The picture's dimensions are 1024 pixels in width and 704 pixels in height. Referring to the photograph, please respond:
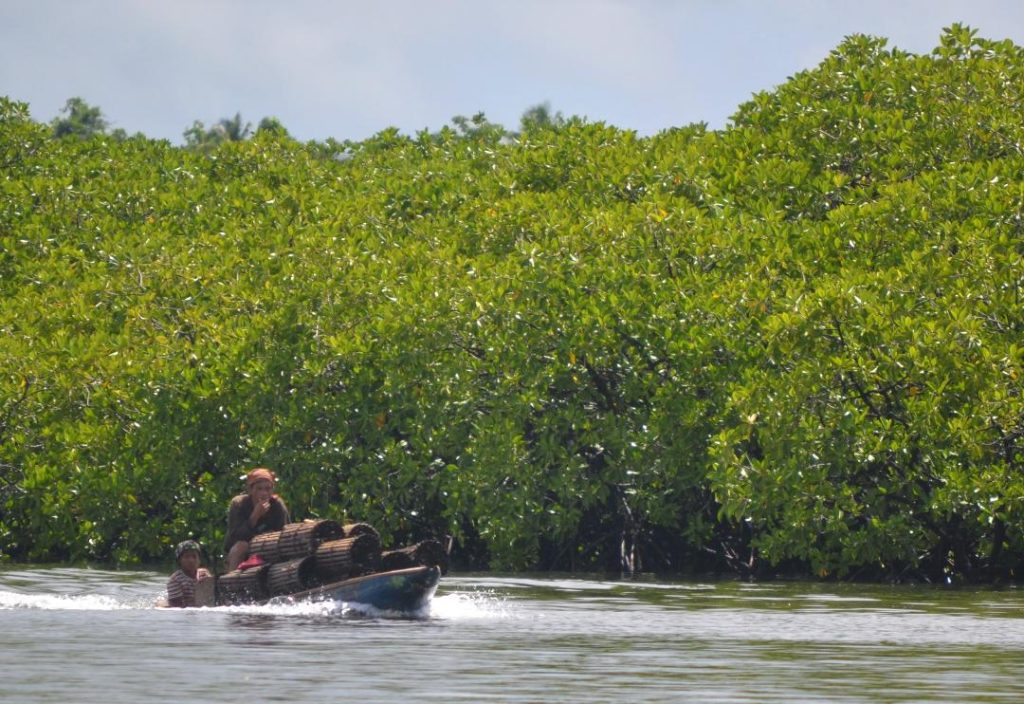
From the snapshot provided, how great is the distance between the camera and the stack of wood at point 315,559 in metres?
20.3

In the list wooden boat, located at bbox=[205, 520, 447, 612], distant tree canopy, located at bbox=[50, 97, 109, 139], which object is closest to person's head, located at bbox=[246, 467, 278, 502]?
wooden boat, located at bbox=[205, 520, 447, 612]

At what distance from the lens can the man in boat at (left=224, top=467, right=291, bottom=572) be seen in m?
21.8

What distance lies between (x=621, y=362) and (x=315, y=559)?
947 centimetres

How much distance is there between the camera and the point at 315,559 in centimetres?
2041

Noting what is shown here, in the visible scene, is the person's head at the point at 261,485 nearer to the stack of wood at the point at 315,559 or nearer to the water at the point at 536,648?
the stack of wood at the point at 315,559

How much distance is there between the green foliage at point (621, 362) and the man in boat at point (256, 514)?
651 centimetres

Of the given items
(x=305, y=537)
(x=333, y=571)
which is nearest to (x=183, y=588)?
(x=305, y=537)

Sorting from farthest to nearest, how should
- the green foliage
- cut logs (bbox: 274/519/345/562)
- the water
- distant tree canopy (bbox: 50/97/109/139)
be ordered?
distant tree canopy (bbox: 50/97/109/139), the green foliage, cut logs (bbox: 274/519/345/562), the water

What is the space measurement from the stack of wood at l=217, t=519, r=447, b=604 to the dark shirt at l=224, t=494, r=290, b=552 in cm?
69

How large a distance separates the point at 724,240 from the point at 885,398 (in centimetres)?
469

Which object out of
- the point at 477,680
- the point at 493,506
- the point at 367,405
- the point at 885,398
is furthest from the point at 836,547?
the point at 477,680

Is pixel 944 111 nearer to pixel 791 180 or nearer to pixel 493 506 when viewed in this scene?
pixel 791 180

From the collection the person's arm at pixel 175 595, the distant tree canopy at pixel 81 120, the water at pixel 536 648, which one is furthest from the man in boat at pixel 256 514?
the distant tree canopy at pixel 81 120

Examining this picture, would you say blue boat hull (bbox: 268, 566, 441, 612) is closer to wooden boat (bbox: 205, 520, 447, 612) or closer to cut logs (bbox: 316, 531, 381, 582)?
wooden boat (bbox: 205, 520, 447, 612)
